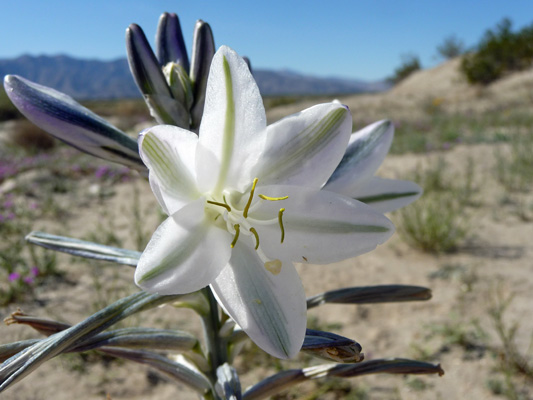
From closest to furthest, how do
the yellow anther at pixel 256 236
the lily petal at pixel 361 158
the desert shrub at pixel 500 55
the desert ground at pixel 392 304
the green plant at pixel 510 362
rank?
1. the yellow anther at pixel 256 236
2. the lily petal at pixel 361 158
3. the green plant at pixel 510 362
4. the desert ground at pixel 392 304
5. the desert shrub at pixel 500 55

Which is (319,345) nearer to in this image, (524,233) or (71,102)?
(71,102)

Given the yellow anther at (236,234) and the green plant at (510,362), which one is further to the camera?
the green plant at (510,362)

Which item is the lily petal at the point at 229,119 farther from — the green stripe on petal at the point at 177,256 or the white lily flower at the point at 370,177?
the white lily flower at the point at 370,177

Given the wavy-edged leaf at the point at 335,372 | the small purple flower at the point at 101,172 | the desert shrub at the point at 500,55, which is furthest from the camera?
the desert shrub at the point at 500,55

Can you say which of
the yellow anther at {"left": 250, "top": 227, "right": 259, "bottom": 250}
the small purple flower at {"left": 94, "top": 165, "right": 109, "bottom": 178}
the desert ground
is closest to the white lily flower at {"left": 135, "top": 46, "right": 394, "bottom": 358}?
the yellow anther at {"left": 250, "top": 227, "right": 259, "bottom": 250}

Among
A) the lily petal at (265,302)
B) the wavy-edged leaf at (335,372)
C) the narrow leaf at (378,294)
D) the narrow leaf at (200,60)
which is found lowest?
the wavy-edged leaf at (335,372)

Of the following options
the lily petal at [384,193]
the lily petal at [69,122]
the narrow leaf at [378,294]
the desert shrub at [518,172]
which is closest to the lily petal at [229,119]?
the lily petal at [69,122]

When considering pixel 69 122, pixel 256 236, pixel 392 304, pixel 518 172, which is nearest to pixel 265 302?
pixel 256 236

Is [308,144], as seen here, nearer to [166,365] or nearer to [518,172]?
[166,365]
